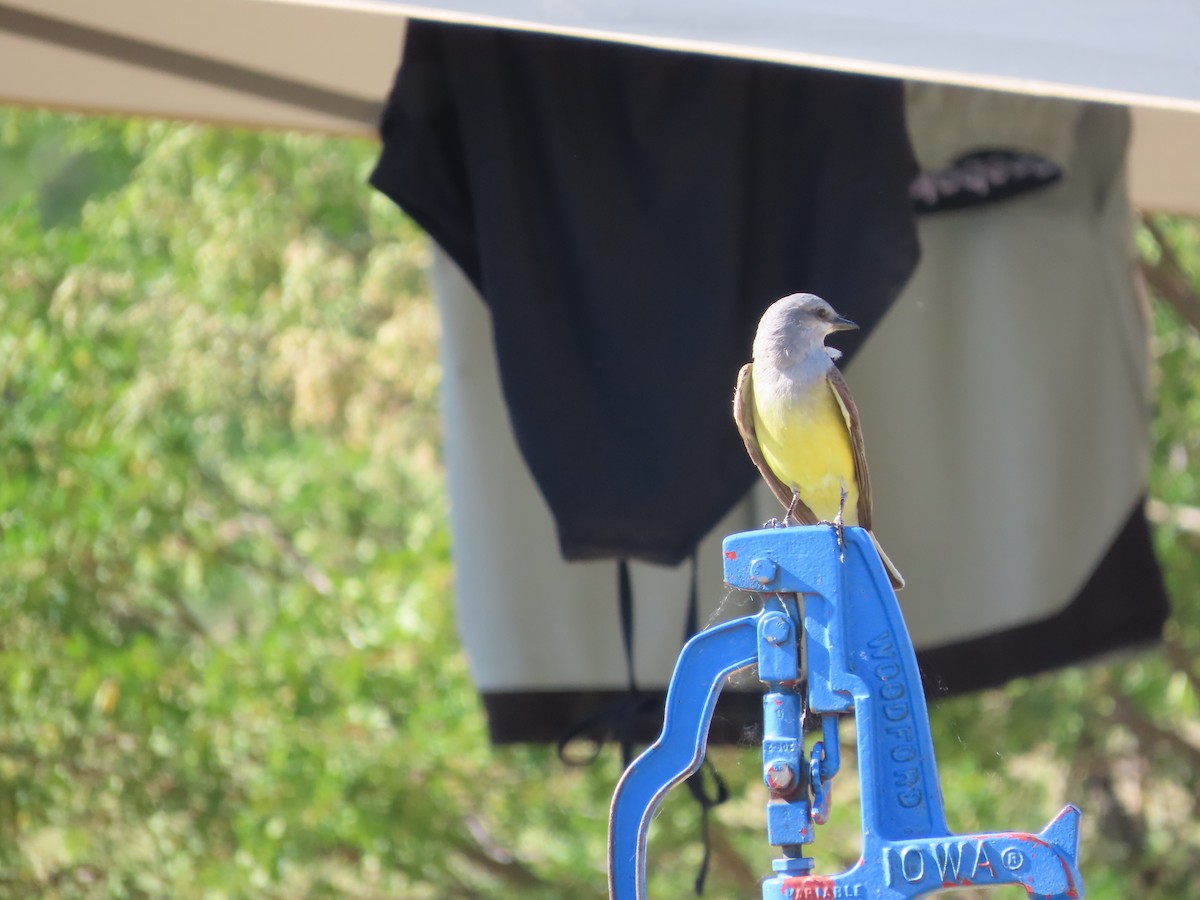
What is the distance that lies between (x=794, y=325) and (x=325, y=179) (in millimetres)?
4536

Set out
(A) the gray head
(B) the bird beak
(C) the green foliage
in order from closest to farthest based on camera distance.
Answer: (A) the gray head
(B) the bird beak
(C) the green foliage

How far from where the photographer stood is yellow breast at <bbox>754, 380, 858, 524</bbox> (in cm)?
218

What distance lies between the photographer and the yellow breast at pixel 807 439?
218 centimetres

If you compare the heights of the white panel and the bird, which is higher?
the white panel

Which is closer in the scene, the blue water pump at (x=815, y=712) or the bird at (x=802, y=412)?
the blue water pump at (x=815, y=712)

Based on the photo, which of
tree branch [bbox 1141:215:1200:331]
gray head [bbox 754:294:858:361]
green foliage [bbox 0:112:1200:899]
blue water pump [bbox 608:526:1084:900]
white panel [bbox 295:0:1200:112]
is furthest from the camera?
tree branch [bbox 1141:215:1200:331]

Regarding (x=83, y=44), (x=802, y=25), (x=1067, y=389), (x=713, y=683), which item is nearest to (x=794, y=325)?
(x=802, y=25)

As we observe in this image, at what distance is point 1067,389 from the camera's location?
3242mm

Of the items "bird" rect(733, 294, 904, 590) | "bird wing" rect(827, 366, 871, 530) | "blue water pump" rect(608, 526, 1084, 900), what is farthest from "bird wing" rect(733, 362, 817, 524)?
"blue water pump" rect(608, 526, 1084, 900)

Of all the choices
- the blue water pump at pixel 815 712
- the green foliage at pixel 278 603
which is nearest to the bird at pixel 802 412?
the blue water pump at pixel 815 712

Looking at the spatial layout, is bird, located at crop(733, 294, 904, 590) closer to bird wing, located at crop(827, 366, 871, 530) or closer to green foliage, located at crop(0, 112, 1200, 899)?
bird wing, located at crop(827, 366, 871, 530)

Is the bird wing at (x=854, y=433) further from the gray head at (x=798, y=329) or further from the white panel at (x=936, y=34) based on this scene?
the white panel at (x=936, y=34)

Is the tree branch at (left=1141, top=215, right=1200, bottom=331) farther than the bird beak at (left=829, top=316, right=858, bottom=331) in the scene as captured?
Yes

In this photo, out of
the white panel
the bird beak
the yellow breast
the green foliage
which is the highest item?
the white panel
